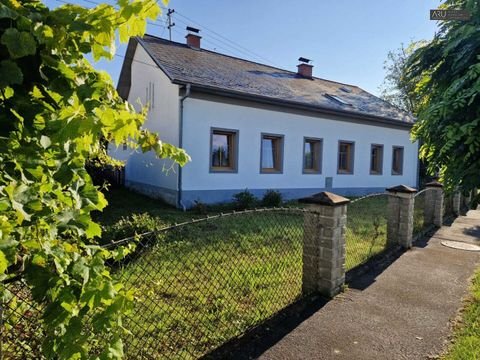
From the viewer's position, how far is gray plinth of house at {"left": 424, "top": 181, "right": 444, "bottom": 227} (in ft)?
27.6

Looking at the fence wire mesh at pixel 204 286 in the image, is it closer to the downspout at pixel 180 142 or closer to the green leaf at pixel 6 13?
the green leaf at pixel 6 13

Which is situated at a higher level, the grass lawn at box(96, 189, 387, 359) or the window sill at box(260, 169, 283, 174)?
the window sill at box(260, 169, 283, 174)

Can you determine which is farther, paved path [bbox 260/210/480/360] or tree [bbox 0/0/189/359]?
paved path [bbox 260/210/480/360]

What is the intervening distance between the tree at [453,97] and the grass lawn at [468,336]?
1.38m

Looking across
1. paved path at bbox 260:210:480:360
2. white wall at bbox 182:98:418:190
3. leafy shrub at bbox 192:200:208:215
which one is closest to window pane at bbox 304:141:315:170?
white wall at bbox 182:98:418:190

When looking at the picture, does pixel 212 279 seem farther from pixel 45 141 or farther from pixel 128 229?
pixel 45 141

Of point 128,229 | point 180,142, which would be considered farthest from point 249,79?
point 128,229

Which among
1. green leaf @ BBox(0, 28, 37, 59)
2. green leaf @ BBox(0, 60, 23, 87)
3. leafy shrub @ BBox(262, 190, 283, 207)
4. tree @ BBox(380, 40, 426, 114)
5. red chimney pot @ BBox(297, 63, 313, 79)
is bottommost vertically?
leafy shrub @ BBox(262, 190, 283, 207)

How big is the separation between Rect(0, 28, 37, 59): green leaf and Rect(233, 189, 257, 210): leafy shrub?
9.56 m

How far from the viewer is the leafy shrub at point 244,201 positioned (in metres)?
10.4

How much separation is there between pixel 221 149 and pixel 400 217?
20.1 ft

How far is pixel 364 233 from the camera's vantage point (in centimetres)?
748

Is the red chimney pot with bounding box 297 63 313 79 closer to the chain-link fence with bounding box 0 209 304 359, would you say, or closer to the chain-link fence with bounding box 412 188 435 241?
the chain-link fence with bounding box 412 188 435 241

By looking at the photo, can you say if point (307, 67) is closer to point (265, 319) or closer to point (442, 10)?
point (442, 10)
